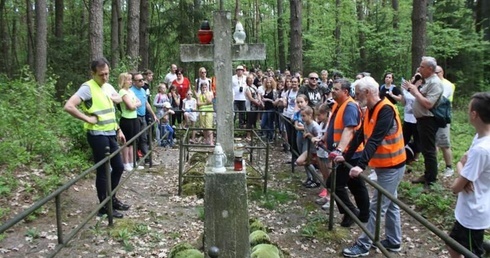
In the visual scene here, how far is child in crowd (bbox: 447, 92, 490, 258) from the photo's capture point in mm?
3127

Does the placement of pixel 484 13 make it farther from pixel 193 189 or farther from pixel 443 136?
pixel 193 189

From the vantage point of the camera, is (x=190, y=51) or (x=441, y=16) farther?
(x=441, y=16)

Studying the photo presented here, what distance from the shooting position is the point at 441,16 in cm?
1673

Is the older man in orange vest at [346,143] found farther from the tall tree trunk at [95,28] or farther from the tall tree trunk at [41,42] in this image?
the tall tree trunk at [41,42]

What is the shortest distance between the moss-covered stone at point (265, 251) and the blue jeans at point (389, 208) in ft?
3.53

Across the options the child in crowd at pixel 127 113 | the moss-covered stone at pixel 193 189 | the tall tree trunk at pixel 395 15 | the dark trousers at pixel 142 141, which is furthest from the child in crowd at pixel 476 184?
the tall tree trunk at pixel 395 15

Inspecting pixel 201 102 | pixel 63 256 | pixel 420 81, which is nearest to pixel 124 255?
pixel 63 256

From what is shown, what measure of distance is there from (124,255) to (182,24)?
14.4 metres

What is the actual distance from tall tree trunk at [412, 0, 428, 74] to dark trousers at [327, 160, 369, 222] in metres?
5.74

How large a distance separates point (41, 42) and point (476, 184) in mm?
13661

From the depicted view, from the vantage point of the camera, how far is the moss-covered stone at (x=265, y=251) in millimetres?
4391

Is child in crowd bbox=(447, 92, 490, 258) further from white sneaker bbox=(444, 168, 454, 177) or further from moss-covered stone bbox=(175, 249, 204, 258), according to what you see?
white sneaker bbox=(444, 168, 454, 177)

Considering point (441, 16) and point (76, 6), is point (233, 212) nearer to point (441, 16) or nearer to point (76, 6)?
point (441, 16)

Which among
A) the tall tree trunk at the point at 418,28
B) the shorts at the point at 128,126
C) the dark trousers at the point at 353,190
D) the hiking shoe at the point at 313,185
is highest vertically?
the tall tree trunk at the point at 418,28
